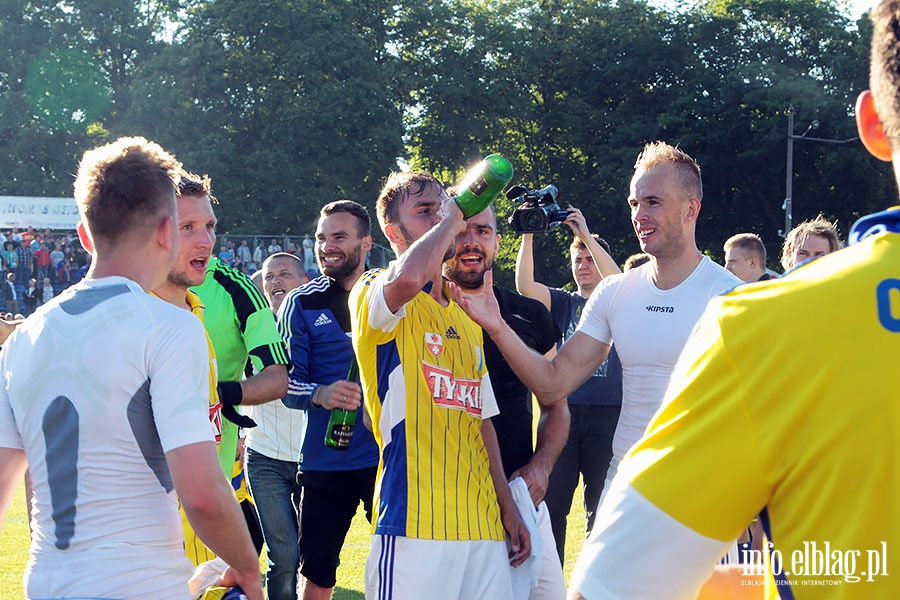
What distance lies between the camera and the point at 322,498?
16.9 feet

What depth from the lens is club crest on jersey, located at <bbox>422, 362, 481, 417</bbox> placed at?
3535 millimetres

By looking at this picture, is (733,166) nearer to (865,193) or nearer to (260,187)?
(865,193)

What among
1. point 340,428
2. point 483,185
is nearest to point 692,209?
point 483,185

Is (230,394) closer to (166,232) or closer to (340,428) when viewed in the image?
(340,428)

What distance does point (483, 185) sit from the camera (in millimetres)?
3508

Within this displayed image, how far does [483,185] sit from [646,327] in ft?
4.14

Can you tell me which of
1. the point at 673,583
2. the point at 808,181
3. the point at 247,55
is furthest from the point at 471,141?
the point at 673,583

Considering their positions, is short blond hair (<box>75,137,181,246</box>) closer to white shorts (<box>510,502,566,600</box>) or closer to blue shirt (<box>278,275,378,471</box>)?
white shorts (<box>510,502,566,600</box>)

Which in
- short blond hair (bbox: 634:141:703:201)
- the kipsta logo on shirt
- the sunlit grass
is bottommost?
the sunlit grass

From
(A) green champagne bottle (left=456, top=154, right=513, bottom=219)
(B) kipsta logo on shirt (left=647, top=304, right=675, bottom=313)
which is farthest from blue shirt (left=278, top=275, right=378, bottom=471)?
(A) green champagne bottle (left=456, top=154, right=513, bottom=219)

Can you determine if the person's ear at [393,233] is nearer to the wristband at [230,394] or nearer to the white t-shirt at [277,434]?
the wristband at [230,394]

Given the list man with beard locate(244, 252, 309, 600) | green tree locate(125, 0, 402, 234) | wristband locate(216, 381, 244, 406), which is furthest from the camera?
green tree locate(125, 0, 402, 234)

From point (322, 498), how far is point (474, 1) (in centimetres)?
4631

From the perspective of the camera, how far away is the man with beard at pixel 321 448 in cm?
510
